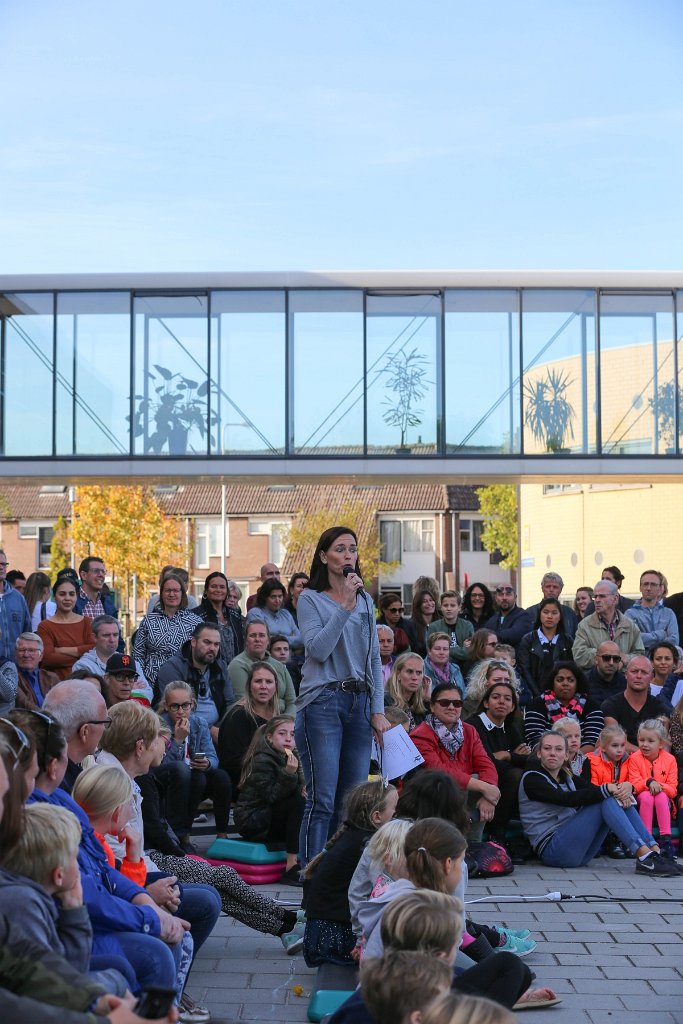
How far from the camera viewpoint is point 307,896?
19.9ft

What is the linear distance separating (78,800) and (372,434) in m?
17.3

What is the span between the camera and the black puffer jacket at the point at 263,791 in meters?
8.62

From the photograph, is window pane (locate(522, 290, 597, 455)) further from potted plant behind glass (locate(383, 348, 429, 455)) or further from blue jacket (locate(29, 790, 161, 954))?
blue jacket (locate(29, 790, 161, 954))

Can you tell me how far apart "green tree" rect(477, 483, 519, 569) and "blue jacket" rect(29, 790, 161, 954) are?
186 ft

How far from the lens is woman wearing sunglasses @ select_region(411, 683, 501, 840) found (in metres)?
9.34

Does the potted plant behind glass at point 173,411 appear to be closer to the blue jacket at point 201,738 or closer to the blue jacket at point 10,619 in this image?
the blue jacket at point 10,619

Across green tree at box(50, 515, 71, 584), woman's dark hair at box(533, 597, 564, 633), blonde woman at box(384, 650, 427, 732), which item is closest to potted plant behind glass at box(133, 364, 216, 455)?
woman's dark hair at box(533, 597, 564, 633)

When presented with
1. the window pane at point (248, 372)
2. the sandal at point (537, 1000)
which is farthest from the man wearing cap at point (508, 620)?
the window pane at point (248, 372)

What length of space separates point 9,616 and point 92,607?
1.38 m

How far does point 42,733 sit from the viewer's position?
436 cm

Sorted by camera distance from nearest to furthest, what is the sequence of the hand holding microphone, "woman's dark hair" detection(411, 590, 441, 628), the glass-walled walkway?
1. the hand holding microphone
2. "woman's dark hair" detection(411, 590, 441, 628)
3. the glass-walled walkway

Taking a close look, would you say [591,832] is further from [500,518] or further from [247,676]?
[500,518]

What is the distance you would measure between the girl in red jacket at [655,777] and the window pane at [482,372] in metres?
12.3

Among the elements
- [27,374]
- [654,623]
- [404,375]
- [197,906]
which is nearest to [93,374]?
[27,374]
